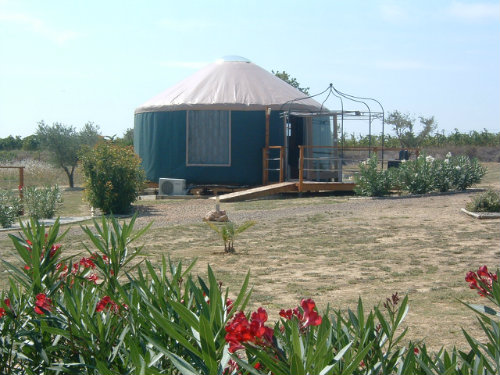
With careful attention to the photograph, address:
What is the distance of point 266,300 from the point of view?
528 centimetres

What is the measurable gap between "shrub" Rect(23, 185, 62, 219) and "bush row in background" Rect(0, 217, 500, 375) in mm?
9248

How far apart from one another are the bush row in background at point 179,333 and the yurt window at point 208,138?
46.3 feet

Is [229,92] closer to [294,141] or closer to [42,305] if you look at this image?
[294,141]

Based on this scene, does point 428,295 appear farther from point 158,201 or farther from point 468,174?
point 158,201

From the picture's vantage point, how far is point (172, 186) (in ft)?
54.1

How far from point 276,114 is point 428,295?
1207 cm

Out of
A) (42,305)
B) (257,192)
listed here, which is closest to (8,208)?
(257,192)

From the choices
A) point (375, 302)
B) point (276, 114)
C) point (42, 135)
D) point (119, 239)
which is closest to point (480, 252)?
point (375, 302)

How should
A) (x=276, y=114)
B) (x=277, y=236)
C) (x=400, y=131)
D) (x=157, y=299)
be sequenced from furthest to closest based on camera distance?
1. (x=400, y=131)
2. (x=276, y=114)
3. (x=277, y=236)
4. (x=157, y=299)

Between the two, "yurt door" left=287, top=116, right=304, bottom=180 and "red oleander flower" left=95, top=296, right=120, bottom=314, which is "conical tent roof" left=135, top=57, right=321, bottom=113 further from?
"red oleander flower" left=95, top=296, right=120, bottom=314

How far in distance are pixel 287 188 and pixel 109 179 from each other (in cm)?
418

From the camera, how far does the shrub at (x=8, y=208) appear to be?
1091cm

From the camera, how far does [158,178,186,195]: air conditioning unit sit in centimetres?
1647

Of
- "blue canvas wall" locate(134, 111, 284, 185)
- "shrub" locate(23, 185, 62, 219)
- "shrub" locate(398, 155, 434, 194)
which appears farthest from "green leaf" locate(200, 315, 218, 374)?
"blue canvas wall" locate(134, 111, 284, 185)
